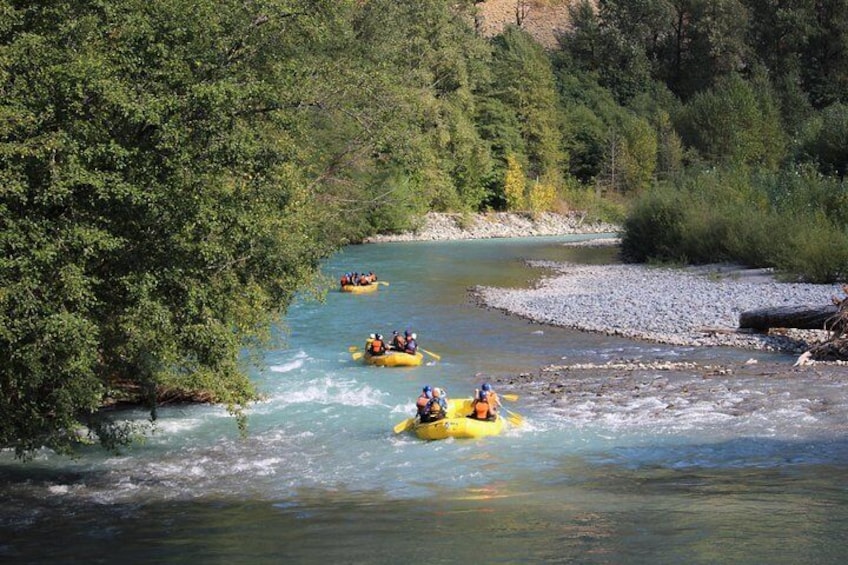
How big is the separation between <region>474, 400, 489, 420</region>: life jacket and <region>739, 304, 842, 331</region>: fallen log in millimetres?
9761

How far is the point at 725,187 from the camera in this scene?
44844 mm

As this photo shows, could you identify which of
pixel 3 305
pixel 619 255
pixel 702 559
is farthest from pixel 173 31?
pixel 619 255

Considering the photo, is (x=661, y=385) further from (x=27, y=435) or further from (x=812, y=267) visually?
(x=812, y=267)

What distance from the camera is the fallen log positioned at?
22.4 meters

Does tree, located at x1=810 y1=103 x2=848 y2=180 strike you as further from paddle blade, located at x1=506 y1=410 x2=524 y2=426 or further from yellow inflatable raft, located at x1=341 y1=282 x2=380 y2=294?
paddle blade, located at x1=506 y1=410 x2=524 y2=426

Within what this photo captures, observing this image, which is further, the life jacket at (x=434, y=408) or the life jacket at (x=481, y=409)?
the life jacket at (x=481, y=409)

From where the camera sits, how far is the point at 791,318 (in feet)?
76.3

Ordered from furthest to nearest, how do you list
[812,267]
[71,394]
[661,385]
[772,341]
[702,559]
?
[812,267]
[772,341]
[661,385]
[71,394]
[702,559]

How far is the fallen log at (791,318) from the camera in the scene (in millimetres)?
22386

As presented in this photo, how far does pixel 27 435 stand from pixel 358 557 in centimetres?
417

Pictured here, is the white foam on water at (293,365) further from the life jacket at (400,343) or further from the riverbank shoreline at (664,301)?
the riverbank shoreline at (664,301)

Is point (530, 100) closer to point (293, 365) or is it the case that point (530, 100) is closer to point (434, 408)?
point (293, 365)

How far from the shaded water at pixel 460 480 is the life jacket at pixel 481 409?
464 mm

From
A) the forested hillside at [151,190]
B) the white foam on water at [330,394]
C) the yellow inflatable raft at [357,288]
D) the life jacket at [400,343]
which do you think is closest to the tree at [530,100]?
the yellow inflatable raft at [357,288]
